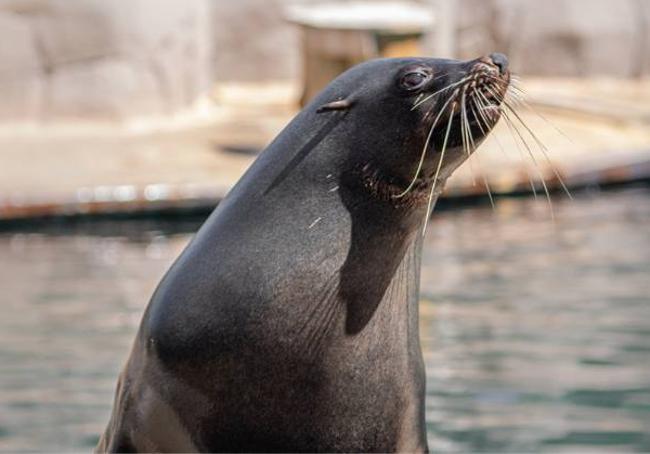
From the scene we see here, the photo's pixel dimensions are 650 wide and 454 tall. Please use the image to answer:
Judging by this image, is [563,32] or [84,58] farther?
[563,32]

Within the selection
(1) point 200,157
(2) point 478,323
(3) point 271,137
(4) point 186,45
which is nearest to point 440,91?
(2) point 478,323

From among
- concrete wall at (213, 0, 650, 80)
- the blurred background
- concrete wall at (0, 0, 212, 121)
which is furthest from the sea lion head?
concrete wall at (213, 0, 650, 80)

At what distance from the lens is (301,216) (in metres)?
3.70

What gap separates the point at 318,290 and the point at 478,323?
13.6ft

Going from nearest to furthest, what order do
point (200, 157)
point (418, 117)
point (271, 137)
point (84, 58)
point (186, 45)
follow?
1. point (418, 117)
2. point (200, 157)
3. point (271, 137)
4. point (84, 58)
5. point (186, 45)

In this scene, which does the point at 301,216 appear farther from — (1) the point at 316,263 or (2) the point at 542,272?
(2) the point at 542,272

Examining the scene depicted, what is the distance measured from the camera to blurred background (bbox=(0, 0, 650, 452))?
6.48 metres

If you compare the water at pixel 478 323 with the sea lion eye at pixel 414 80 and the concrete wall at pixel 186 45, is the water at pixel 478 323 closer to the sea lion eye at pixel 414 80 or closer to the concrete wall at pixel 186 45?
the sea lion eye at pixel 414 80

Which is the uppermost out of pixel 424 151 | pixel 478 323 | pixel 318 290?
pixel 424 151

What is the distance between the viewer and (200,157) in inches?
478

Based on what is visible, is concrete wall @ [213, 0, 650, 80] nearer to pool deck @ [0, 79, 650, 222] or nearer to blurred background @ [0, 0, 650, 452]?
blurred background @ [0, 0, 650, 452]

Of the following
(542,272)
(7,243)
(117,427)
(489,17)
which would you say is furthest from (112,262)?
(489,17)

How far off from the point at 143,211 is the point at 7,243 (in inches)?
33.2

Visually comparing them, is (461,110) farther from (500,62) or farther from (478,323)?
(478,323)
